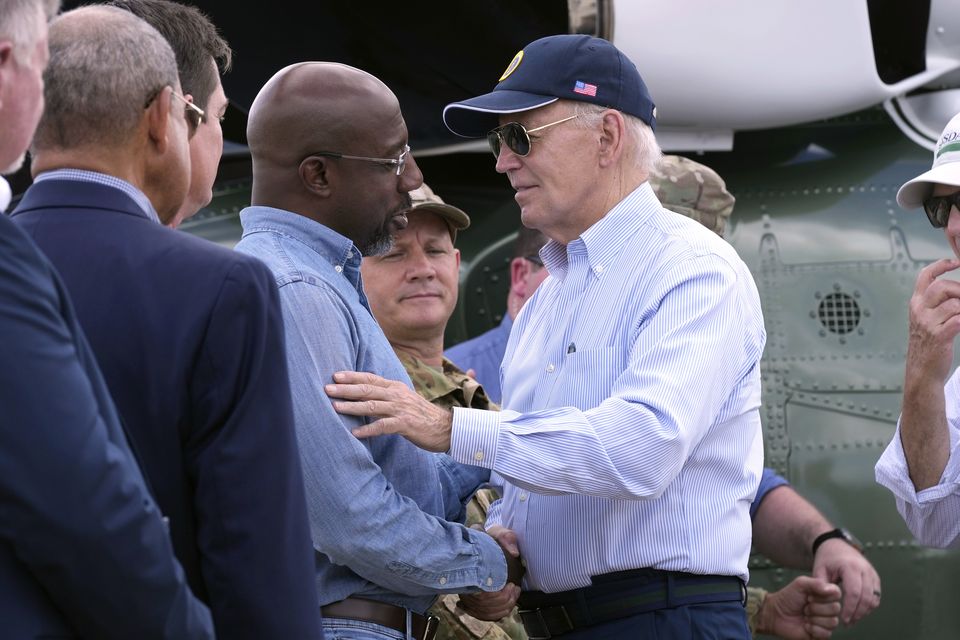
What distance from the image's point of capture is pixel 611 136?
9.59 feet

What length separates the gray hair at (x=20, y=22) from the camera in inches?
58.9

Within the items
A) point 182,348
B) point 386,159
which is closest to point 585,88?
point 386,159

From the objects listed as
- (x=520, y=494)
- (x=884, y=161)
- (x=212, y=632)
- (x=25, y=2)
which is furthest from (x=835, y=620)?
(x=25, y=2)

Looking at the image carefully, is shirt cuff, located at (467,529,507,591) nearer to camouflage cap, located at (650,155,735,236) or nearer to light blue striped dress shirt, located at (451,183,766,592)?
light blue striped dress shirt, located at (451,183,766,592)

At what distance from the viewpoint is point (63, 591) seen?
1.45m

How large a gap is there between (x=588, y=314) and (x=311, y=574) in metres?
1.18

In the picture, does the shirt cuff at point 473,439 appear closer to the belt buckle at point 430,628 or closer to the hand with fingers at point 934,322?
the belt buckle at point 430,628

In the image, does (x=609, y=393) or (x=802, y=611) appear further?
(x=802, y=611)

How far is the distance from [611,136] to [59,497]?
183 cm

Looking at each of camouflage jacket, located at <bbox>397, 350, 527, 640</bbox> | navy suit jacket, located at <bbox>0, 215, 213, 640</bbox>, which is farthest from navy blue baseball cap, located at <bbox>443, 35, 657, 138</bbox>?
navy suit jacket, located at <bbox>0, 215, 213, 640</bbox>

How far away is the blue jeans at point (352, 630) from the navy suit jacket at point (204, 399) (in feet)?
2.22

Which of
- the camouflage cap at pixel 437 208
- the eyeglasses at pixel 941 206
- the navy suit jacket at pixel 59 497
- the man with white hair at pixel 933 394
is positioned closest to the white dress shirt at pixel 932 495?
the man with white hair at pixel 933 394

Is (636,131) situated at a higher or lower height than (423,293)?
higher

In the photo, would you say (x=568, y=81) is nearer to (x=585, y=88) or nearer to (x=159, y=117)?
(x=585, y=88)
